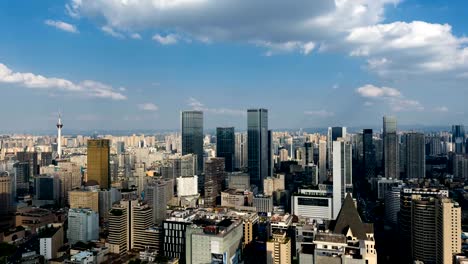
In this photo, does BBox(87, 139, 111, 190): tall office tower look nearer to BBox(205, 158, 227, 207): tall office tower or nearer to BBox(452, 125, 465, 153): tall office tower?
BBox(205, 158, 227, 207): tall office tower

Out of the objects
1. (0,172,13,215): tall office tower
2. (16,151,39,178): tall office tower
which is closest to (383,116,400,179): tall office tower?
(0,172,13,215): tall office tower

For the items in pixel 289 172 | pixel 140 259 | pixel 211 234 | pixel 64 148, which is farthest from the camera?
pixel 64 148

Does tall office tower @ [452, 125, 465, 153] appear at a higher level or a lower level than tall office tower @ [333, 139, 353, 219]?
higher

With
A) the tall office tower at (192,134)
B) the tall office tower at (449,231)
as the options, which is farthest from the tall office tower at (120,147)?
the tall office tower at (449,231)

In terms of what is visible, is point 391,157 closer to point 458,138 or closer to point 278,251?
point 458,138

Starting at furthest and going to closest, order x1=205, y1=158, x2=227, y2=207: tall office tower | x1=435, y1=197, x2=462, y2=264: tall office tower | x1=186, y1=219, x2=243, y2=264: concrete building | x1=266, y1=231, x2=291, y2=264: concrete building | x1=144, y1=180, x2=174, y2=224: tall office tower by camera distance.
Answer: x1=205, y1=158, x2=227, y2=207: tall office tower → x1=144, y1=180, x2=174, y2=224: tall office tower → x1=435, y1=197, x2=462, y2=264: tall office tower → x1=266, y1=231, x2=291, y2=264: concrete building → x1=186, y1=219, x2=243, y2=264: concrete building

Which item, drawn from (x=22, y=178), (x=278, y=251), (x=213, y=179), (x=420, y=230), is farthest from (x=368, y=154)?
(x=22, y=178)

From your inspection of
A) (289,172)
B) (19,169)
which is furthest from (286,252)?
(19,169)

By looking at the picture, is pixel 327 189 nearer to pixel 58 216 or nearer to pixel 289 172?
pixel 289 172
